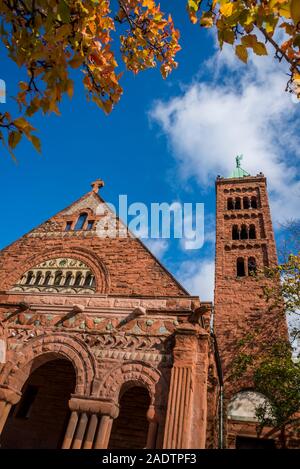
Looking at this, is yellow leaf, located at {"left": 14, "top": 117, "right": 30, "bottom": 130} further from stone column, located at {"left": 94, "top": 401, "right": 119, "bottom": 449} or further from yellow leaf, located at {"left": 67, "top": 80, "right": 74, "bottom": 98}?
stone column, located at {"left": 94, "top": 401, "right": 119, "bottom": 449}

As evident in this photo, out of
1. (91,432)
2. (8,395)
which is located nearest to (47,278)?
(8,395)

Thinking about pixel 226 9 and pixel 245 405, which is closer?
pixel 226 9

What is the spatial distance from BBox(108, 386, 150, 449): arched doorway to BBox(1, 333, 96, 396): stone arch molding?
2568mm

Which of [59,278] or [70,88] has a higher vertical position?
[59,278]

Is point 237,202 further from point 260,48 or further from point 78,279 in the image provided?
point 260,48

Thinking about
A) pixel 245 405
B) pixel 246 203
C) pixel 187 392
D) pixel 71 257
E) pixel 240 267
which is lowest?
pixel 187 392

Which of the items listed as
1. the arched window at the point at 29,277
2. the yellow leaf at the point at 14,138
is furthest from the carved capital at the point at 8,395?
the yellow leaf at the point at 14,138

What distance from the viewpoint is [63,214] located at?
56.6ft

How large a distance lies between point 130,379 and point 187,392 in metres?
1.52

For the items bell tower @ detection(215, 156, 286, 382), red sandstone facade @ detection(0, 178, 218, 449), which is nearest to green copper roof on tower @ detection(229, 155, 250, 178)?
bell tower @ detection(215, 156, 286, 382)

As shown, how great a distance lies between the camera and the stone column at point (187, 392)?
23.3 ft

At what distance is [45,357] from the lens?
30.4 feet

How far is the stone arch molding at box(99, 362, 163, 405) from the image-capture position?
8.00 meters
